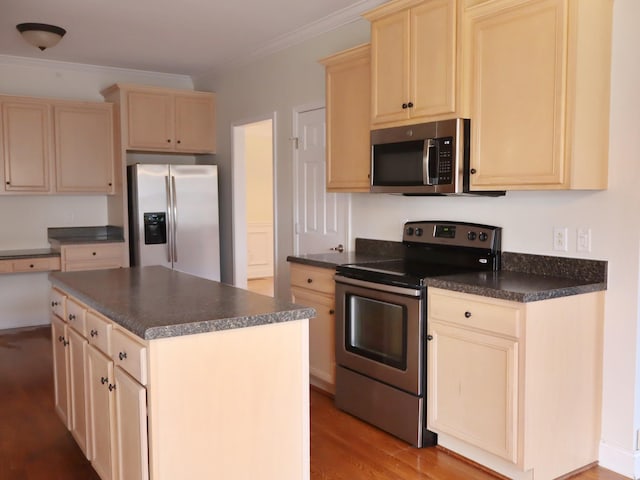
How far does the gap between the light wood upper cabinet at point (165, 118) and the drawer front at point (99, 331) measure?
138 inches

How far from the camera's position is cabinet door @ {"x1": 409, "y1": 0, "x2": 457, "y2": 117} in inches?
116

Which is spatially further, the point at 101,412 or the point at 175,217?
the point at 175,217

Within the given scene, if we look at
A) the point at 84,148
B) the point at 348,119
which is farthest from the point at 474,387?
the point at 84,148

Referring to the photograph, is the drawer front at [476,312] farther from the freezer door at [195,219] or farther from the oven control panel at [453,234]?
the freezer door at [195,219]

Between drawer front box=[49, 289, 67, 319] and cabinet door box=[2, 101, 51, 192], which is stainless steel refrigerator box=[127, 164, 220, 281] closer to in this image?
cabinet door box=[2, 101, 51, 192]

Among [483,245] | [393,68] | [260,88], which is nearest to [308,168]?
[260,88]

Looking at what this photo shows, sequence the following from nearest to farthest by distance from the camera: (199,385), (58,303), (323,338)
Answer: (199,385) → (58,303) → (323,338)

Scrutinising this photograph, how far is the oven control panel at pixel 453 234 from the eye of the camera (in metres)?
3.15

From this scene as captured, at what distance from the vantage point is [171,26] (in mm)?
4484

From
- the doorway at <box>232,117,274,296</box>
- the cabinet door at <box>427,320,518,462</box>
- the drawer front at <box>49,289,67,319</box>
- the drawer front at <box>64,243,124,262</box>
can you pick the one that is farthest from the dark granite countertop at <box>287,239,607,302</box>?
the doorway at <box>232,117,274,296</box>

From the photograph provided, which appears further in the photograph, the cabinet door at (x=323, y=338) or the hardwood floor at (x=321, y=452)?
the cabinet door at (x=323, y=338)

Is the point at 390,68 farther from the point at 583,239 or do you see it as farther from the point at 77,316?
the point at 77,316

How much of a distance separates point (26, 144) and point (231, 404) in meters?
4.39

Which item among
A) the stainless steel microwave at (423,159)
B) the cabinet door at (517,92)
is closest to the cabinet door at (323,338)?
the stainless steel microwave at (423,159)
